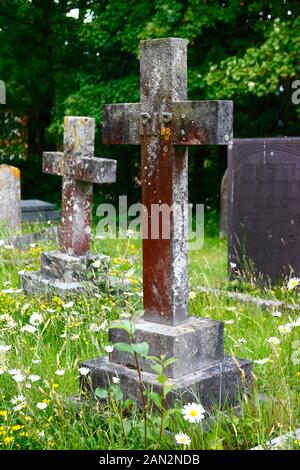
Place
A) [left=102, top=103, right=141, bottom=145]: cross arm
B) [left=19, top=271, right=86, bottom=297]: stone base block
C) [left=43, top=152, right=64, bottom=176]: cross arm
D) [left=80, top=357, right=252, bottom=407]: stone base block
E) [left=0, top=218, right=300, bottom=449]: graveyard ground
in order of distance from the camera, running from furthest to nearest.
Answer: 1. [left=43, top=152, right=64, bottom=176]: cross arm
2. [left=19, top=271, right=86, bottom=297]: stone base block
3. [left=102, top=103, right=141, bottom=145]: cross arm
4. [left=80, top=357, right=252, bottom=407]: stone base block
5. [left=0, top=218, right=300, bottom=449]: graveyard ground

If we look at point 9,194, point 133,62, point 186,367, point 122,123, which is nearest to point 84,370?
point 186,367

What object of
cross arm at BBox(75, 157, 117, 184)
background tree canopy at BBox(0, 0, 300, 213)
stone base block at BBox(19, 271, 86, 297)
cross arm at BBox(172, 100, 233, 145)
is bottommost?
stone base block at BBox(19, 271, 86, 297)

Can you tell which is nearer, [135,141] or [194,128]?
[194,128]

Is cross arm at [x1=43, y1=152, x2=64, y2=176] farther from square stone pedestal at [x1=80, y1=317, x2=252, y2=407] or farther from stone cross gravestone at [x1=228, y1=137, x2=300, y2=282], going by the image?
square stone pedestal at [x1=80, y1=317, x2=252, y2=407]

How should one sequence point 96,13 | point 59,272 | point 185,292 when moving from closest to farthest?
point 185,292 → point 59,272 → point 96,13

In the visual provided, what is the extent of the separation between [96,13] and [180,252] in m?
11.6

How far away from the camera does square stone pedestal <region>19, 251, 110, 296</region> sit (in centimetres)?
572

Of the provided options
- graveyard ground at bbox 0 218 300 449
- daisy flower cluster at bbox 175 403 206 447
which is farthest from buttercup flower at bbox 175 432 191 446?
graveyard ground at bbox 0 218 300 449

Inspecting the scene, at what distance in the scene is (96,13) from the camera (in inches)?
560

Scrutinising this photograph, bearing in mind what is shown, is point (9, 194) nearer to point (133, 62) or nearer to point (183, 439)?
point (133, 62)

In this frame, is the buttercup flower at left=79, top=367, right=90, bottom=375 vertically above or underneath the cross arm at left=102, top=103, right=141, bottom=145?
underneath

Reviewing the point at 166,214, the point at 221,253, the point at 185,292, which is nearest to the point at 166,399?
the point at 185,292

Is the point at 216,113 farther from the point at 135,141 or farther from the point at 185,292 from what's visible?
the point at 185,292

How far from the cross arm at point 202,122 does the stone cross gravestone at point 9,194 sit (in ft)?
21.9
